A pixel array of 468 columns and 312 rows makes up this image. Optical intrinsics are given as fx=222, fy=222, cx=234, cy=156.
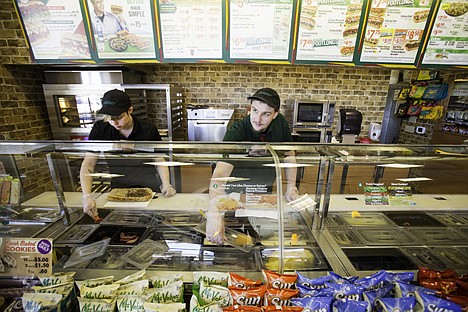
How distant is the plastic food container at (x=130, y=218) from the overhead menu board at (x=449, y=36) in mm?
3066

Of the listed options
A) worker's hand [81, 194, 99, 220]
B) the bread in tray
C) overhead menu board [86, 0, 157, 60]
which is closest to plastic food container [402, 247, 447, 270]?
the bread in tray

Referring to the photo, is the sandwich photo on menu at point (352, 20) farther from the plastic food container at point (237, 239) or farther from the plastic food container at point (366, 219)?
the plastic food container at point (237, 239)

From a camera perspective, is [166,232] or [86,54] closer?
[166,232]

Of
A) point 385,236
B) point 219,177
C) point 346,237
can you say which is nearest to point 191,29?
point 219,177

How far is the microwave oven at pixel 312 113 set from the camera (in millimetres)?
3609

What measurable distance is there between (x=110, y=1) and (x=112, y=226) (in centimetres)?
213

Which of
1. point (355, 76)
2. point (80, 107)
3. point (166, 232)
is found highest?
point (355, 76)

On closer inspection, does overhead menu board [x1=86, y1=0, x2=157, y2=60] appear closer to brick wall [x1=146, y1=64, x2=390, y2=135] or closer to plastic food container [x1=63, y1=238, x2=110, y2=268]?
brick wall [x1=146, y1=64, x2=390, y2=135]

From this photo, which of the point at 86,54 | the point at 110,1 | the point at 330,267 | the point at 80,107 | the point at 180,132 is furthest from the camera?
the point at 180,132

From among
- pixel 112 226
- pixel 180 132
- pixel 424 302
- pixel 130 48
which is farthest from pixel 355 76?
pixel 112 226

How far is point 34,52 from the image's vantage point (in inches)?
92.9

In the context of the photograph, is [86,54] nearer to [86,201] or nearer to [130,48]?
[130,48]

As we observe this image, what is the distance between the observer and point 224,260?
1218 mm

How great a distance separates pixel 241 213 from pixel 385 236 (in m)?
0.95
